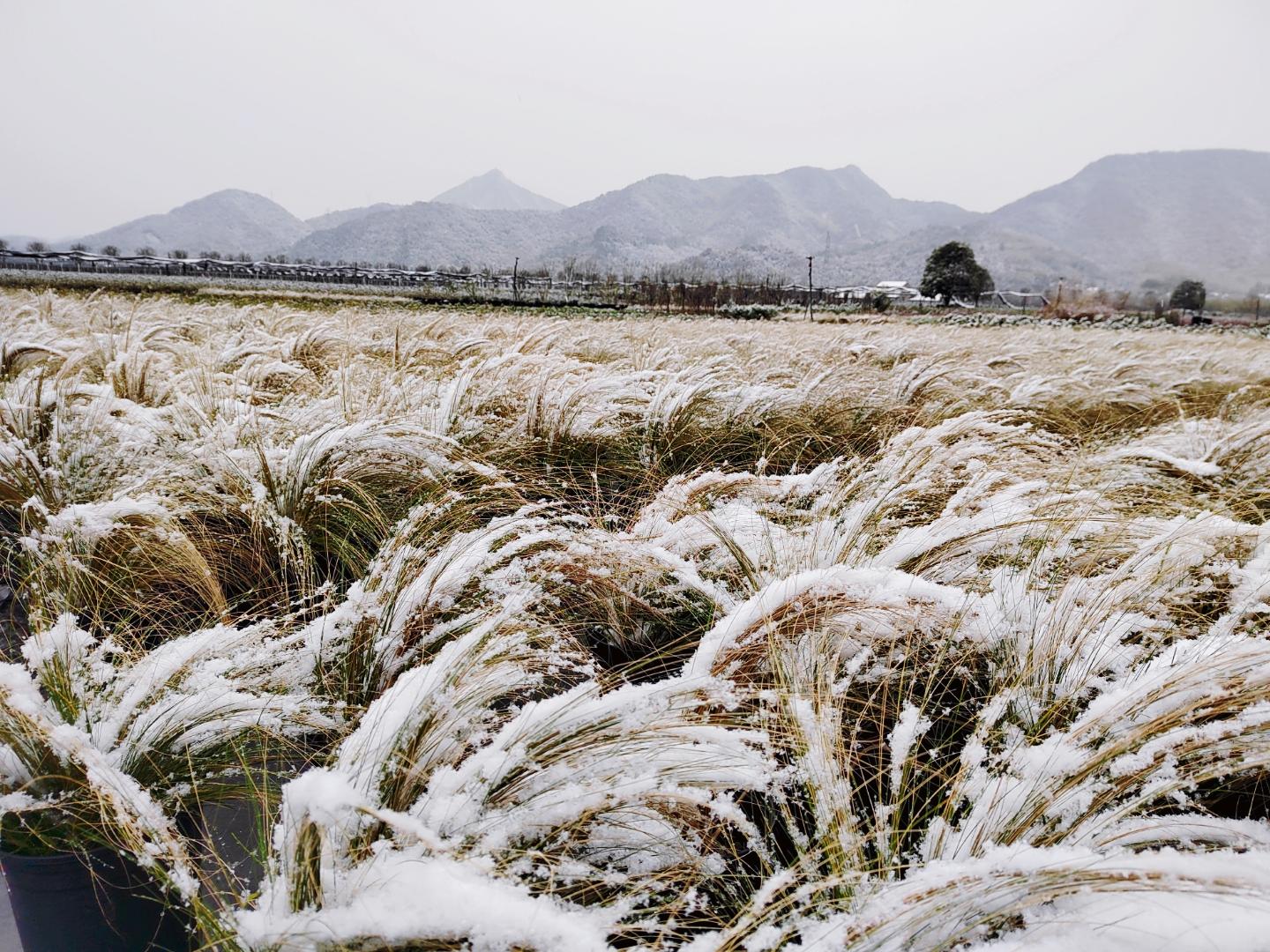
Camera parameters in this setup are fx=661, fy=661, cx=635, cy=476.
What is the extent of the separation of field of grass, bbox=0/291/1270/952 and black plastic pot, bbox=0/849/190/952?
2.3 inches

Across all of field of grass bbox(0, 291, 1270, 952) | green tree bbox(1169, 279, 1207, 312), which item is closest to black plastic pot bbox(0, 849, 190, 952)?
field of grass bbox(0, 291, 1270, 952)

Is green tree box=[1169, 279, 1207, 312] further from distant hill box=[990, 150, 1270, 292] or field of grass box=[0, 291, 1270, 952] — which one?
distant hill box=[990, 150, 1270, 292]

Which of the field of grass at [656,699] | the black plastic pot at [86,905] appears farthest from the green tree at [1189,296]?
the black plastic pot at [86,905]

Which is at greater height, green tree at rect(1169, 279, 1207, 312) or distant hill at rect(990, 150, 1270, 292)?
distant hill at rect(990, 150, 1270, 292)

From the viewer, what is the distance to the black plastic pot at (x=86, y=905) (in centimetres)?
108

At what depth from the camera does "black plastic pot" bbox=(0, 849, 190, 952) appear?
1.08 meters

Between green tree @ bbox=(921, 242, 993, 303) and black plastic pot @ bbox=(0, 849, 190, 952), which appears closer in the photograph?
black plastic pot @ bbox=(0, 849, 190, 952)

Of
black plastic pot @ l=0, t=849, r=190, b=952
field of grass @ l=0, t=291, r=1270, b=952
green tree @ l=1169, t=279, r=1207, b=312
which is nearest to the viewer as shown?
field of grass @ l=0, t=291, r=1270, b=952

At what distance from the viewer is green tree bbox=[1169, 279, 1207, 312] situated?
40781 millimetres

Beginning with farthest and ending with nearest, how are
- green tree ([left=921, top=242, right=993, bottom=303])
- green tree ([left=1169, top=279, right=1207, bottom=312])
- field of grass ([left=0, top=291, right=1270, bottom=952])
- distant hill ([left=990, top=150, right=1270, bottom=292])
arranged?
distant hill ([left=990, top=150, right=1270, bottom=292]), green tree ([left=921, top=242, right=993, bottom=303]), green tree ([left=1169, top=279, right=1207, bottom=312]), field of grass ([left=0, top=291, right=1270, bottom=952])

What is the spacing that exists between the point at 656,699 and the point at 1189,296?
182 ft

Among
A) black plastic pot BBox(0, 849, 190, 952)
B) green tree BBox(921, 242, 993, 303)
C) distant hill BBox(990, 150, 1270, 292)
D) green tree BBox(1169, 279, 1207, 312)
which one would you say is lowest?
black plastic pot BBox(0, 849, 190, 952)

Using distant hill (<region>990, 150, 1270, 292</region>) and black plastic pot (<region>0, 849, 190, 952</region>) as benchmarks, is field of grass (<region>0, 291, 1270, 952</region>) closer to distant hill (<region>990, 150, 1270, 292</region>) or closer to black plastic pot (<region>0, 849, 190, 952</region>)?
black plastic pot (<region>0, 849, 190, 952</region>)

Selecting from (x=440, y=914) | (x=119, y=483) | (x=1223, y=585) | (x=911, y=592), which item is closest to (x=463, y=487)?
(x=119, y=483)
